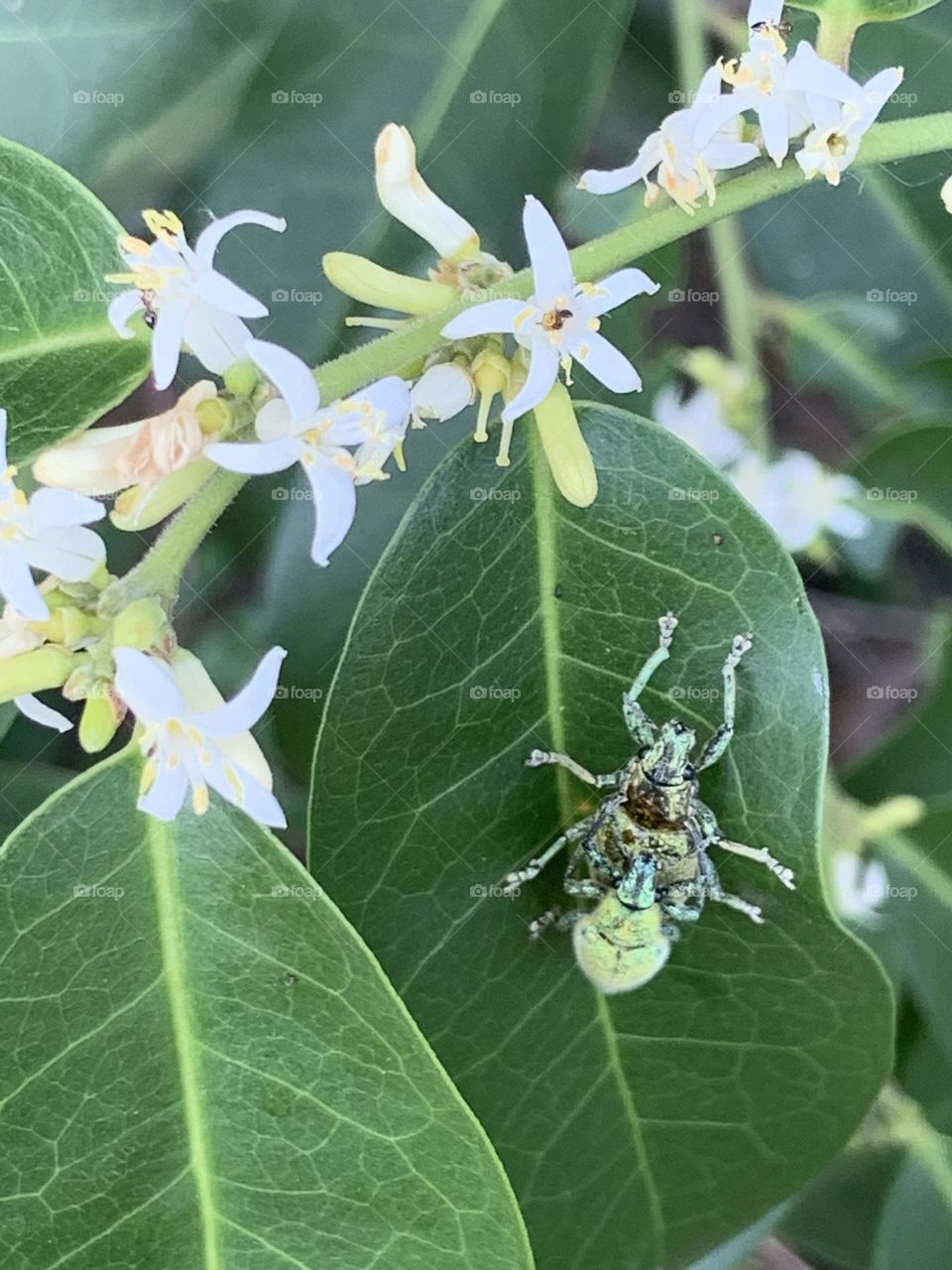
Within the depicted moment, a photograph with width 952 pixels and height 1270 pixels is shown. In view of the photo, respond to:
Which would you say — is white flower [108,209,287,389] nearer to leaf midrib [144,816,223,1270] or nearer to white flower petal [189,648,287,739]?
white flower petal [189,648,287,739]

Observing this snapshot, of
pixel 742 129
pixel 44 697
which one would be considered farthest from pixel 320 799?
pixel 742 129

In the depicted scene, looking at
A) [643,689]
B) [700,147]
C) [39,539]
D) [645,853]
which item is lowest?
[39,539]

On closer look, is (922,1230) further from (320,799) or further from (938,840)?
(320,799)

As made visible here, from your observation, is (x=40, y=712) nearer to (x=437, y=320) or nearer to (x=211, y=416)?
(x=211, y=416)

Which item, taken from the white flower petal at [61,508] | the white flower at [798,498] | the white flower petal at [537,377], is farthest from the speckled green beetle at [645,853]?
the white flower at [798,498]

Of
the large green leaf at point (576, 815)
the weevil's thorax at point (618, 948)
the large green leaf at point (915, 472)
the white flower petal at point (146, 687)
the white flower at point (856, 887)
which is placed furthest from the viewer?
the white flower at point (856, 887)

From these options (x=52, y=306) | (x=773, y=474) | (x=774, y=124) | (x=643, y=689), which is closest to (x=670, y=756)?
(x=643, y=689)

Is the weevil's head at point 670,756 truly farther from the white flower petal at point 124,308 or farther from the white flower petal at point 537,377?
the white flower petal at point 124,308
